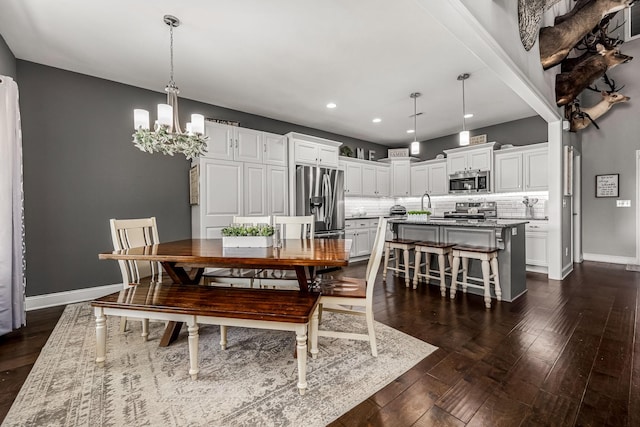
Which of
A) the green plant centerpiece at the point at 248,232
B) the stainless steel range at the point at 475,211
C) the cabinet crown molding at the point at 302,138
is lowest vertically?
the green plant centerpiece at the point at 248,232

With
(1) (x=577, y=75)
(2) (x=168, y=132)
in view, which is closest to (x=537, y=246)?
(1) (x=577, y=75)

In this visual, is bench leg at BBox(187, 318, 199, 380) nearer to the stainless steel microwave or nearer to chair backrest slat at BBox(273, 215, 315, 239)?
chair backrest slat at BBox(273, 215, 315, 239)

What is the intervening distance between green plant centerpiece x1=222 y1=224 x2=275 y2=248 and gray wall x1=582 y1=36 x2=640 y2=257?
635 cm

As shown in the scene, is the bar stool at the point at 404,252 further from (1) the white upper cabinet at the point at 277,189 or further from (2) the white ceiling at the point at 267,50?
(2) the white ceiling at the point at 267,50

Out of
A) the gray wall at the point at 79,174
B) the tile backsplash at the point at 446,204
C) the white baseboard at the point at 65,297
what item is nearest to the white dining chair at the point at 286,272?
the gray wall at the point at 79,174

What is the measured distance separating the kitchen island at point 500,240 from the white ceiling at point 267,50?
1.90 m

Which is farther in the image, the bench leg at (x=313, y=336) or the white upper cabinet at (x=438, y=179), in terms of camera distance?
the white upper cabinet at (x=438, y=179)

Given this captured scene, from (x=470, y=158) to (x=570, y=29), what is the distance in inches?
97.5

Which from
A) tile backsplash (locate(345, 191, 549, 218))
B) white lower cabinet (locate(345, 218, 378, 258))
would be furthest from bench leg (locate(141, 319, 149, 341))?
tile backsplash (locate(345, 191, 549, 218))

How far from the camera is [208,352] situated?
219 cm

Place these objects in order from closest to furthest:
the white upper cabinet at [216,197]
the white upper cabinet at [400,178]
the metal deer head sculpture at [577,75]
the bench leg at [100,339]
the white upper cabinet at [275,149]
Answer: the bench leg at [100,339] < the white upper cabinet at [216,197] < the metal deer head sculpture at [577,75] < the white upper cabinet at [275,149] < the white upper cabinet at [400,178]

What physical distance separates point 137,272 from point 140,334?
548 millimetres

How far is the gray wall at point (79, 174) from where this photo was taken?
10.5 ft

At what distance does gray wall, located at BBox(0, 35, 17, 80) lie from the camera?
8.84 feet
